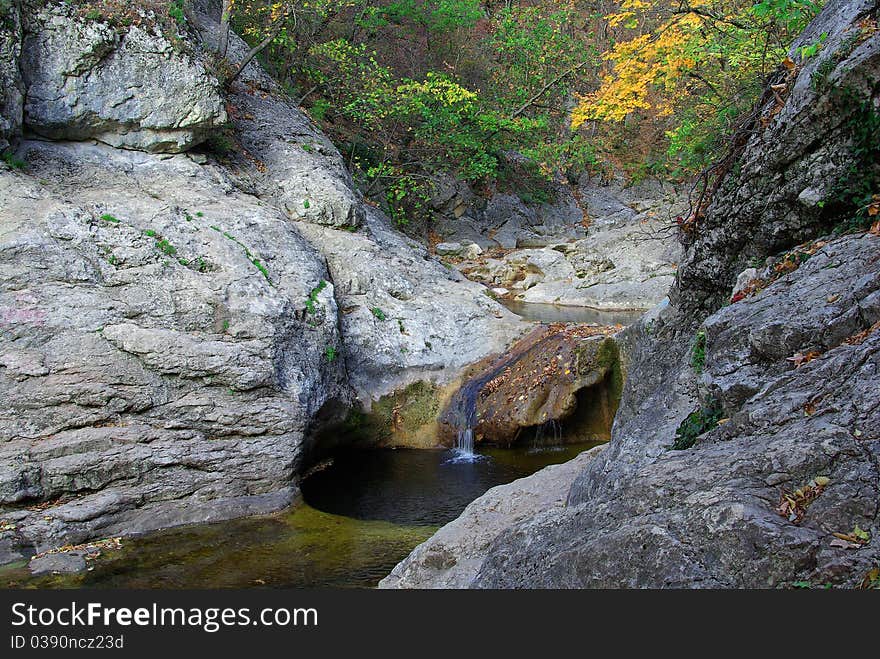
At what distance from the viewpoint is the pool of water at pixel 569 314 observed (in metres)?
21.8

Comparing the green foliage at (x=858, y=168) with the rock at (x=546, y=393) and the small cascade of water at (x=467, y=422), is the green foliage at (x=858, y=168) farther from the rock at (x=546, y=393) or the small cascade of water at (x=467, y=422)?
the small cascade of water at (x=467, y=422)

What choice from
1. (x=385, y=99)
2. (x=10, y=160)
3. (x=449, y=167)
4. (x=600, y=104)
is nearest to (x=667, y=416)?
(x=10, y=160)

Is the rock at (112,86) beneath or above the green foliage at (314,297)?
above

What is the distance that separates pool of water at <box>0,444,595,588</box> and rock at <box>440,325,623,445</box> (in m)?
0.83

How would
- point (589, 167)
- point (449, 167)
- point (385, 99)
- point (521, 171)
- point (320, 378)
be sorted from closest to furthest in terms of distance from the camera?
point (320, 378)
point (385, 99)
point (449, 167)
point (521, 171)
point (589, 167)

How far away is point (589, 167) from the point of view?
129 ft

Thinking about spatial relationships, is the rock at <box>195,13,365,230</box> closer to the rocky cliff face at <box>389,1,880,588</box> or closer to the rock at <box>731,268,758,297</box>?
the rocky cliff face at <box>389,1,880,588</box>

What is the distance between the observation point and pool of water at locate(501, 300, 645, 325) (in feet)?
71.5

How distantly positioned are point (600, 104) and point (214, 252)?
13.1m

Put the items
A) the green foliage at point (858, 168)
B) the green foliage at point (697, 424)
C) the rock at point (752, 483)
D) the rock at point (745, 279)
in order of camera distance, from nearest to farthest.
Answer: the rock at point (752, 483)
the green foliage at point (697, 424)
the green foliage at point (858, 168)
the rock at point (745, 279)

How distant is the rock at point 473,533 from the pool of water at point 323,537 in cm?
130

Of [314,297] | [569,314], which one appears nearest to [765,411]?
[314,297]

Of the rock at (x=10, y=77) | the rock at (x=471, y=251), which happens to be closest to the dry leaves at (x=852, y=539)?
the rock at (x=10, y=77)

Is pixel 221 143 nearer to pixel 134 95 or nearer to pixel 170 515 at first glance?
pixel 134 95
